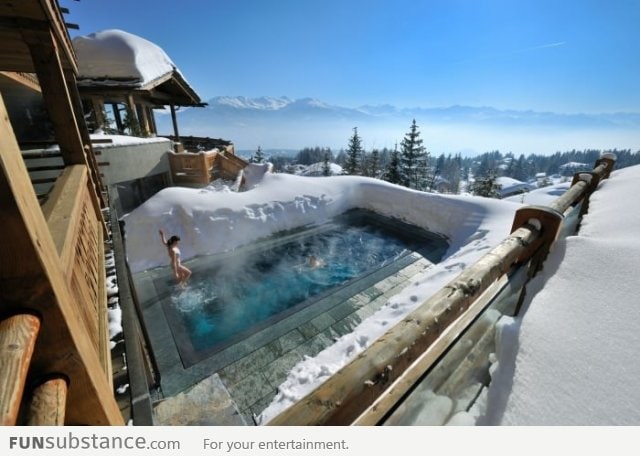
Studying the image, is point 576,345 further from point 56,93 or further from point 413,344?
point 56,93

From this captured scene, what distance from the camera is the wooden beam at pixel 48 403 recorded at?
36.7 inches

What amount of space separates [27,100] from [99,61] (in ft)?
18.9

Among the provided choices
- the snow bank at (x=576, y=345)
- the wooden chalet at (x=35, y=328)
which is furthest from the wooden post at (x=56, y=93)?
the snow bank at (x=576, y=345)

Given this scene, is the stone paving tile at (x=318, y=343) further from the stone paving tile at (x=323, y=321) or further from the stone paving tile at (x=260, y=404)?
the stone paving tile at (x=260, y=404)

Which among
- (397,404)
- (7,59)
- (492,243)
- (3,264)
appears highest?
(7,59)

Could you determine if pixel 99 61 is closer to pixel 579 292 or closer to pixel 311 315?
pixel 311 315

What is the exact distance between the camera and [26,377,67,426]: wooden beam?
0.93 metres

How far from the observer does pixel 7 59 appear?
15.9 ft

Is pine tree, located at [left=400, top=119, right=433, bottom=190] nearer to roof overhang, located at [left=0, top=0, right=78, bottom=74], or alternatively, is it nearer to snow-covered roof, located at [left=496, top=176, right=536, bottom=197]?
snow-covered roof, located at [left=496, top=176, right=536, bottom=197]

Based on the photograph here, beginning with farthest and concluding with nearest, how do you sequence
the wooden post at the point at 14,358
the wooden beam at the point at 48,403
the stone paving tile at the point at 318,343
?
1. the stone paving tile at the point at 318,343
2. the wooden beam at the point at 48,403
3. the wooden post at the point at 14,358

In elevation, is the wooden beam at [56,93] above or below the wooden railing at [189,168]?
above

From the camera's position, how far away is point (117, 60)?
14.5 m

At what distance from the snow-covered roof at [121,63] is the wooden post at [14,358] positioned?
620 inches
